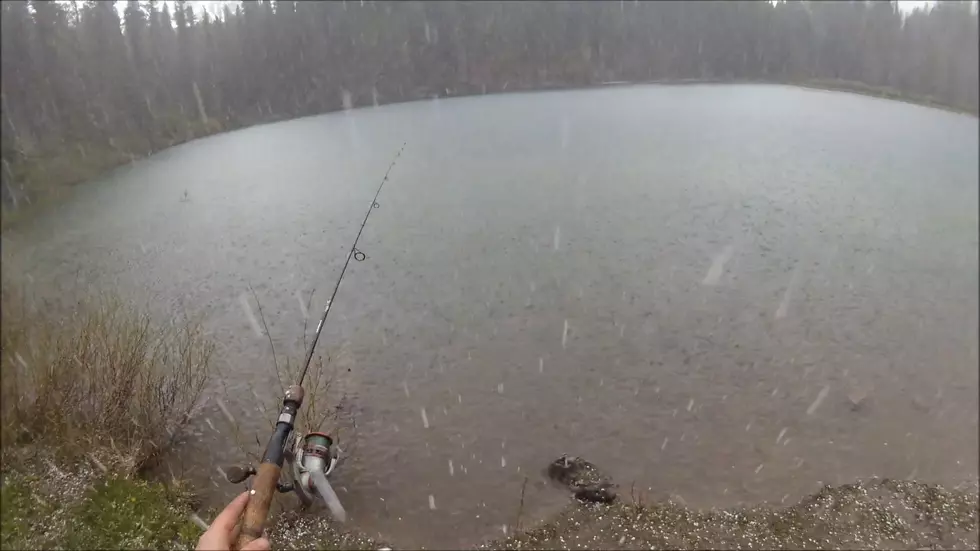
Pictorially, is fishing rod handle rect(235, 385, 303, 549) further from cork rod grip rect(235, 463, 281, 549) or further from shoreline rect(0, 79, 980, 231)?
shoreline rect(0, 79, 980, 231)

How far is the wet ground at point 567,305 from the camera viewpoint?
22.8ft

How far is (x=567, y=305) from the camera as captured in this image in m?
11.9

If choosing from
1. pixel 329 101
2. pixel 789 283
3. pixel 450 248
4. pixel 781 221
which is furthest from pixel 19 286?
pixel 781 221

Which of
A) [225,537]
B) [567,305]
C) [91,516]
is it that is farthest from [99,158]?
[567,305]

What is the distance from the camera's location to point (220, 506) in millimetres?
6277

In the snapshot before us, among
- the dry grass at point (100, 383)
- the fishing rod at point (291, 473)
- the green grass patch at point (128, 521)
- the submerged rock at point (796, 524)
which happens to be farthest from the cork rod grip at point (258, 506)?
the submerged rock at point (796, 524)

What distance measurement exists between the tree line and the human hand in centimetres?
195

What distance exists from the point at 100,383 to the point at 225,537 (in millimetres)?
4645

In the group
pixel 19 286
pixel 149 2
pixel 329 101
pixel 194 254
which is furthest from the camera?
pixel 329 101

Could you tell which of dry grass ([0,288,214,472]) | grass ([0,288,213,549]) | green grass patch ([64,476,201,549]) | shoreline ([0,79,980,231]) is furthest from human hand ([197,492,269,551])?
green grass patch ([64,476,201,549])

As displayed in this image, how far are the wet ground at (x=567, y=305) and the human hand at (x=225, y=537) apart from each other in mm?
2064

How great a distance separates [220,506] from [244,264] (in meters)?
5.22

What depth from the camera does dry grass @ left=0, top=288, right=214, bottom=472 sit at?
4.46 meters

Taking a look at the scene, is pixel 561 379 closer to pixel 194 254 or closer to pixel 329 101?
pixel 194 254
